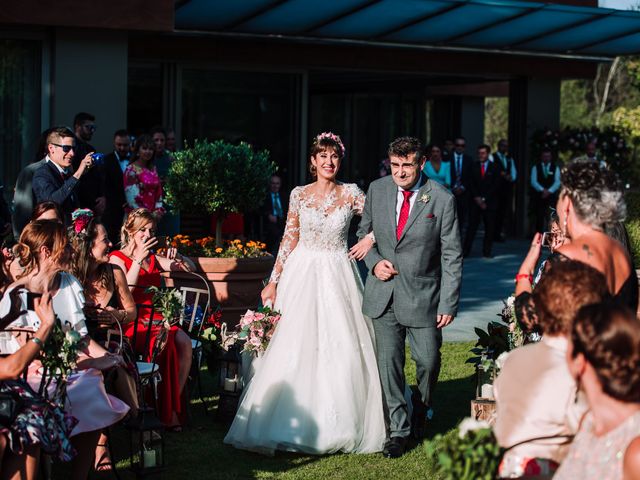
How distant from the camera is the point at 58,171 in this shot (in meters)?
8.61

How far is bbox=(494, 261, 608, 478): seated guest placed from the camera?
143 inches

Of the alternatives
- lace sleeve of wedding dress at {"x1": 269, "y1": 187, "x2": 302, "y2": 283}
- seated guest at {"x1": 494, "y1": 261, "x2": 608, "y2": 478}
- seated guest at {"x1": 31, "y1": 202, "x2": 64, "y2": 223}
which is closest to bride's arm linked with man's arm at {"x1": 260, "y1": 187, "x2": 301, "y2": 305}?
lace sleeve of wedding dress at {"x1": 269, "y1": 187, "x2": 302, "y2": 283}

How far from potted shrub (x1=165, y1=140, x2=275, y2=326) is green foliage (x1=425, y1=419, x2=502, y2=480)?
558cm

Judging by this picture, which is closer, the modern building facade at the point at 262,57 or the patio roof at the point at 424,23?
the modern building facade at the point at 262,57

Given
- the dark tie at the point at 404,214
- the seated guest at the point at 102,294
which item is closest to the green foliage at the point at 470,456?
the seated guest at the point at 102,294

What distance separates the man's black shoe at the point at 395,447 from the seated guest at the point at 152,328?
1426 millimetres

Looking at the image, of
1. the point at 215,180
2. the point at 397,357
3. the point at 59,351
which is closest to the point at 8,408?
the point at 59,351

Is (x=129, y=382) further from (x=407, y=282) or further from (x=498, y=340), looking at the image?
(x=498, y=340)

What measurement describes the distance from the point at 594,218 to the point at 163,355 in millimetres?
3428

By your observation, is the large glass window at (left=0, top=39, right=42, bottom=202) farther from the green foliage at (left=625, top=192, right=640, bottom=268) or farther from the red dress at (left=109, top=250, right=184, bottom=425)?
the green foliage at (left=625, top=192, right=640, bottom=268)

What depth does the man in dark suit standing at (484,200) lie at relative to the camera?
17516mm

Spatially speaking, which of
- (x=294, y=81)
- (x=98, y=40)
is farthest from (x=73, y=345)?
(x=294, y=81)

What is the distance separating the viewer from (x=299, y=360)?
662 cm

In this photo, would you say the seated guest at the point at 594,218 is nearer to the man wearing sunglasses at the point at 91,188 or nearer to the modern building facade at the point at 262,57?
the man wearing sunglasses at the point at 91,188
